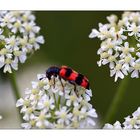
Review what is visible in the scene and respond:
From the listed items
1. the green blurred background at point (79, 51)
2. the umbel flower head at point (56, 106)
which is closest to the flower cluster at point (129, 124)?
the umbel flower head at point (56, 106)

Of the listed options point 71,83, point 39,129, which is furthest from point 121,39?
point 39,129

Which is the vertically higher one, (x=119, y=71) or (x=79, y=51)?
(x=79, y=51)

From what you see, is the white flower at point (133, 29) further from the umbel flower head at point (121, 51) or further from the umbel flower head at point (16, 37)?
the umbel flower head at point (16, 37)

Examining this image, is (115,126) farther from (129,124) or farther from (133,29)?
(133,29)

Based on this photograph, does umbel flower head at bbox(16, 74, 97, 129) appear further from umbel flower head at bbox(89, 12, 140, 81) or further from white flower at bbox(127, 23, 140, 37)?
white flower at bbox(127, 23, 140, 37)

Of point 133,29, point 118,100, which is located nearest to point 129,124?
point 118,100
